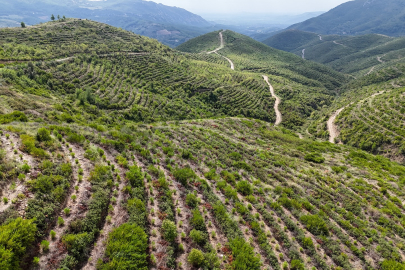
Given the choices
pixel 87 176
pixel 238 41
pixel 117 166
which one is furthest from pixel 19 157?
pixel 238 41

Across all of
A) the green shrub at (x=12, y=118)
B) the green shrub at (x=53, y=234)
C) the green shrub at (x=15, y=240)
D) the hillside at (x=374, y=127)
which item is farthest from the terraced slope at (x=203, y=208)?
the hillside at (x=374, y=127)

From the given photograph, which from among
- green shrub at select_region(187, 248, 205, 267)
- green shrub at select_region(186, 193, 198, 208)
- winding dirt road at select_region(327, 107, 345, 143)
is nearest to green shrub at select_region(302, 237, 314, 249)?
green shrub at select_region(187, 248, 205, 267)

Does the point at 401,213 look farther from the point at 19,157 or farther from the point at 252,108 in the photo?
the point at 252,108

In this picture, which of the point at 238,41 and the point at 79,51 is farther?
the point at 238,41

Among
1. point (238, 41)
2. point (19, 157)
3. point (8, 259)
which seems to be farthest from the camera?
point (238, 41)

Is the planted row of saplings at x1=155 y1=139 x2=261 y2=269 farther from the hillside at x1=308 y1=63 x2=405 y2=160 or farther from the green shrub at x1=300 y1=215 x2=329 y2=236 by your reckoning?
the hillside at x1=308 y1=63 x2=405 y2=160

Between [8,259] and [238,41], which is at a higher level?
[238,41]

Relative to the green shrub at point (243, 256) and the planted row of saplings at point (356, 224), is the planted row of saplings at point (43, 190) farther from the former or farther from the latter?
the planted row of saplings at point (356, 224)
